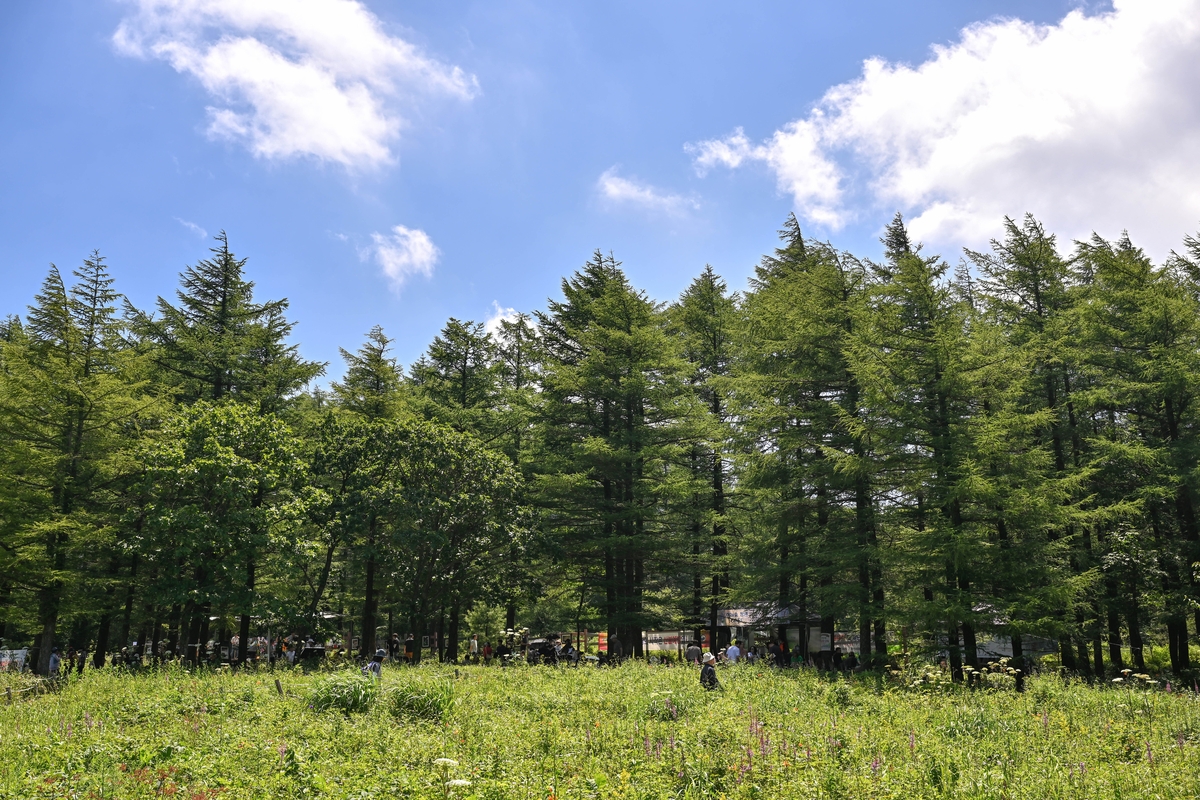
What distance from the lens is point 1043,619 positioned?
16.9 m

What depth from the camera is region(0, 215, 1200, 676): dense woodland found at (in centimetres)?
1931

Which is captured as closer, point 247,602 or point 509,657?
point 247,602

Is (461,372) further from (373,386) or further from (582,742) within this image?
(582,742)

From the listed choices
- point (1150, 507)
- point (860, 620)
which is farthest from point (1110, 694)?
point (1150, 507)

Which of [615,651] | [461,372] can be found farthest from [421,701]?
[461,372]

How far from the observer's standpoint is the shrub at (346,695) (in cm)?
1091

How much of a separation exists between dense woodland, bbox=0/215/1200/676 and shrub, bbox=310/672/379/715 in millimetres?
9865

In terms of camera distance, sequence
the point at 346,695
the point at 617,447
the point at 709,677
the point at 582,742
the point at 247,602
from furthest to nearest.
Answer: the point at 617,447
the point at 247,602
the point at 709,677
the point at 346,695
the point at 582,742

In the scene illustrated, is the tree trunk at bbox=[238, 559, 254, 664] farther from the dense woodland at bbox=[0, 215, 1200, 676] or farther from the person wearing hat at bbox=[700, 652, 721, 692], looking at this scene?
the person wearing hat at bbox=[700, 652, 721, 692]

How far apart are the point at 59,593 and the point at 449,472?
1131 cm

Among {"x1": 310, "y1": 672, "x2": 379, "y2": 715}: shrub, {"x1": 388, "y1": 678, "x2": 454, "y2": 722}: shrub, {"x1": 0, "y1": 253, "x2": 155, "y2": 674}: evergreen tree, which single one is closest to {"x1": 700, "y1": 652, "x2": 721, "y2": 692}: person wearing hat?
{"x1": 388, "y1": 678, "x2": 454, "y2": 722}: shrub

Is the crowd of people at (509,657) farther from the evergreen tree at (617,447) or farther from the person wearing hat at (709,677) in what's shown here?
the person wearing hat at (709,677)

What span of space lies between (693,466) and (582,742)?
21407mm

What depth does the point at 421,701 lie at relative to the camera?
429 inches
